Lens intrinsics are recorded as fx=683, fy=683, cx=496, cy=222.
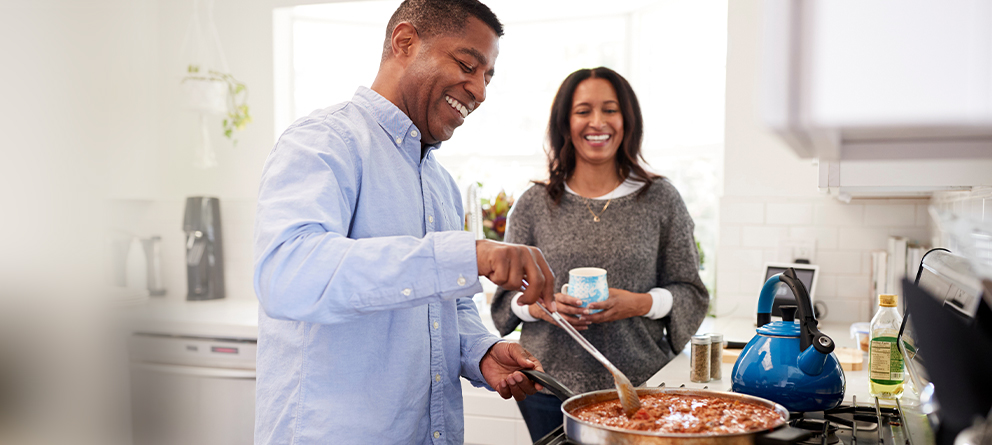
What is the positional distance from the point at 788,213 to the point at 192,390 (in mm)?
2667

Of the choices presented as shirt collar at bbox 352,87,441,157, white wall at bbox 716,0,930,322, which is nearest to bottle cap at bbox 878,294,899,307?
shirt collar at bbox 352,87,441,157

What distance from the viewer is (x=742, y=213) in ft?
9.61

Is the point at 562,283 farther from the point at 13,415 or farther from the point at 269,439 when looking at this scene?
the point at 13,415

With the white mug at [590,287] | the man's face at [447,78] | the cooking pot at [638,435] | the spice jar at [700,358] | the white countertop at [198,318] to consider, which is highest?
the man's face at [447,78]

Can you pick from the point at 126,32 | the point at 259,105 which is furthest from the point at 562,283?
the point at 126,32

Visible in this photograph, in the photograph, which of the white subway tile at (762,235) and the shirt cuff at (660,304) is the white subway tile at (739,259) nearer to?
the white subway tile at (762,235)

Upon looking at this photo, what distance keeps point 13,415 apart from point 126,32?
1.91m

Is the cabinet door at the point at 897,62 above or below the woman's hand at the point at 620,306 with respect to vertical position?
above

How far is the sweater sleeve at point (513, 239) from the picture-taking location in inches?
81.6

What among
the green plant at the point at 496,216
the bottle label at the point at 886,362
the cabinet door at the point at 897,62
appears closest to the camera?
the cabinet door at the point at 897,62

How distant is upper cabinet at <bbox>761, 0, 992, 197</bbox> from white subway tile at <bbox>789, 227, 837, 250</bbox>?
2.63 meters

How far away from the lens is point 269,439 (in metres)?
1.15

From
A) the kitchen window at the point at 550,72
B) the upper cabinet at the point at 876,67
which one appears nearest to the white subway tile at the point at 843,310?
the kitchen window at the point at 550,72

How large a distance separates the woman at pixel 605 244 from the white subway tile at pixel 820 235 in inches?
41.2
